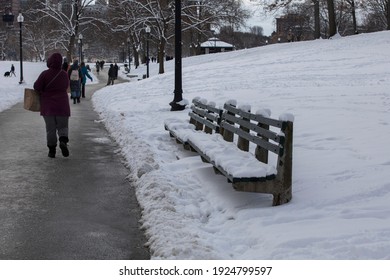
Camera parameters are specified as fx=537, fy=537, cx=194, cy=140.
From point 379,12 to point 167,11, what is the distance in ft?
119

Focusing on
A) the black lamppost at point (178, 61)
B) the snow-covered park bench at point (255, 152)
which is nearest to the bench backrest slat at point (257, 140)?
the snow-covered park bench at point (255, 152)

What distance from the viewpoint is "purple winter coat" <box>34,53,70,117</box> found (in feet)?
30.2

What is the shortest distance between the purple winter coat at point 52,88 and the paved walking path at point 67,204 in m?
0.84

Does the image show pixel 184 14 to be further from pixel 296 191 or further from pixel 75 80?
pixel 296 191

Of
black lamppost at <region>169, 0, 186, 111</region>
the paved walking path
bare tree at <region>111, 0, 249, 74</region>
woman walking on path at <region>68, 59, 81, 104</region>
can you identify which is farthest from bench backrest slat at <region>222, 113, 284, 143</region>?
bare tree at <region>111, 0, 249, 74</region>

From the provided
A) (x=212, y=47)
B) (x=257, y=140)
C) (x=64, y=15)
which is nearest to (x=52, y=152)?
(x=257, y=140)

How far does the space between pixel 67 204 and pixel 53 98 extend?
10.7 feet

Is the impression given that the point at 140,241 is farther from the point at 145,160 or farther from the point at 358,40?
the point at 358,40

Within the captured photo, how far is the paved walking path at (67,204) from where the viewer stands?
195 inches

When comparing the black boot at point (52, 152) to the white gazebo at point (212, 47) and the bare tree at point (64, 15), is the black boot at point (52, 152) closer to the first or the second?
the bare tree at point (64, 15)

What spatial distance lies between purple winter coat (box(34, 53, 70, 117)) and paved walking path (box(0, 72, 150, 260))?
2.77ft

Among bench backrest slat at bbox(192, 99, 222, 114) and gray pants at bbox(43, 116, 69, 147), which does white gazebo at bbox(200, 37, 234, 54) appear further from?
gray pants at bbox(43, 116, 69, 147)

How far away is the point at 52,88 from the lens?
925cm

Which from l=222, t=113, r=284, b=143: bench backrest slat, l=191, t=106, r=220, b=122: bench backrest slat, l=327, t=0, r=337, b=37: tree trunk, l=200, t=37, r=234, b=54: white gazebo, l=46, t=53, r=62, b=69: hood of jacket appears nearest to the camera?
l=222, t=113, r=284, b=143: bench backrest slat
